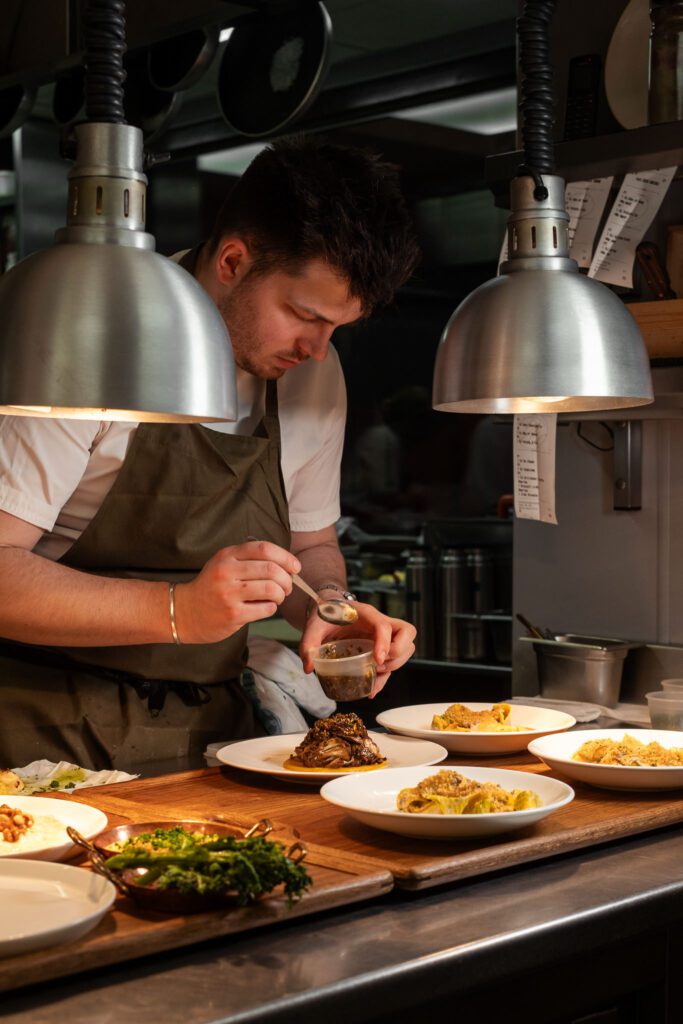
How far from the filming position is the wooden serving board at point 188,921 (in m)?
1.28

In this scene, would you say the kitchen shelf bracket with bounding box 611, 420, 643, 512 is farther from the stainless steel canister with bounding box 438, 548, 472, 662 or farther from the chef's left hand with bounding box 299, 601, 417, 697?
the stainless steel canister with bounding box 438, 548, 472, 662

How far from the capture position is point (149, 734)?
2.54m

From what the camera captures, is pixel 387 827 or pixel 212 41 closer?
pixel 387 827

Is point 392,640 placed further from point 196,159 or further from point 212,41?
point 196,159

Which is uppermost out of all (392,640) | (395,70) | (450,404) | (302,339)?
(395,70)

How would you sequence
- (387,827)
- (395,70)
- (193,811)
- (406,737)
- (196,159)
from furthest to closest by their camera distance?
(196,159)
(395,70)
(406,737)
(193,811)
(387,827)

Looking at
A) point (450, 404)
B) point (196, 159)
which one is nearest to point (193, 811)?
point (450, 404)

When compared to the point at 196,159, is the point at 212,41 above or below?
below

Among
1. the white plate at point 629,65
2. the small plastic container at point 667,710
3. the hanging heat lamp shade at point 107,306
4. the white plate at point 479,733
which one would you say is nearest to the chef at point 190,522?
the white plate at point 479,733

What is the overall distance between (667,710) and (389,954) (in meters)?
1.25

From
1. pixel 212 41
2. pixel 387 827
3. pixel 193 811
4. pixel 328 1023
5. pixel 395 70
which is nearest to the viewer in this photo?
pixel 328 1023

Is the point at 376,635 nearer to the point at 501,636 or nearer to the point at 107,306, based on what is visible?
the point at 107,306

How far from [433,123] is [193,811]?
469 cm

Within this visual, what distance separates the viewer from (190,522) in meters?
2.65
